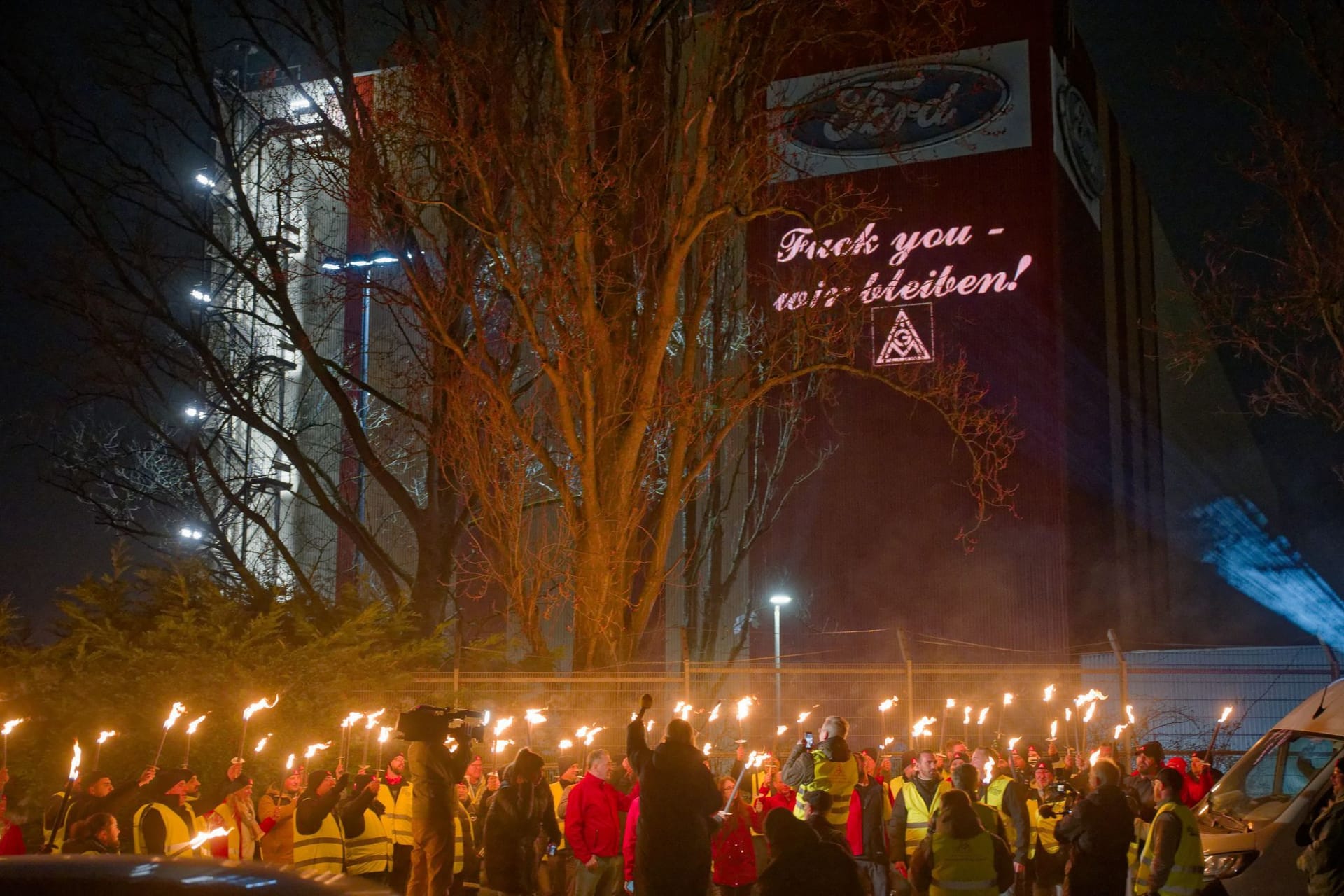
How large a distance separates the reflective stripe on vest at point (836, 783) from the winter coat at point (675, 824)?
2.35 metres

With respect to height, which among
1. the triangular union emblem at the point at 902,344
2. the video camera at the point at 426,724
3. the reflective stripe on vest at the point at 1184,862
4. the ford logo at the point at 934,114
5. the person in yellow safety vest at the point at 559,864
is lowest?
the person in yellow safety vest at the point at 559,864

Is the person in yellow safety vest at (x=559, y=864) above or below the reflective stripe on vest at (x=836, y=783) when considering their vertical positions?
below

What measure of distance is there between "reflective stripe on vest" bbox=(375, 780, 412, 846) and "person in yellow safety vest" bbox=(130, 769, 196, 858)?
6.77ft

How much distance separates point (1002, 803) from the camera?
1115cm

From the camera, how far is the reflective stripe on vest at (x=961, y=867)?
808 centimetres

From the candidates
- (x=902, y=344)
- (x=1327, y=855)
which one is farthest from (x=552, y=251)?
(x=902, y=344)

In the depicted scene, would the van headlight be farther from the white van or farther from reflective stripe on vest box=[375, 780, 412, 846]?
reflective stripe on vest box=[375, 780, 412, 846]

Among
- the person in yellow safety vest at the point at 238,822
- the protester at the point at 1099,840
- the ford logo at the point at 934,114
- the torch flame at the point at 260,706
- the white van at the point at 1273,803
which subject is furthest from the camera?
the ford logo at the point at 934,114

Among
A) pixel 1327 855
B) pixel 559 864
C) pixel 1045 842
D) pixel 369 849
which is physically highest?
pixel 1327 855

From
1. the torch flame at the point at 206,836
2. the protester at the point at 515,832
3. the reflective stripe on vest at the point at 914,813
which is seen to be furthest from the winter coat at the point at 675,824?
the torch flame at the point at 206,836

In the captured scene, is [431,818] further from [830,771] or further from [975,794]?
[975,794]

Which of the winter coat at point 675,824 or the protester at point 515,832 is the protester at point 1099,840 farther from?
the protester at point 515,832

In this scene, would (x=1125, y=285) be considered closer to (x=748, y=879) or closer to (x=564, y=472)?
(x=564, y=472)

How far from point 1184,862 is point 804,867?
4153 millimetres
